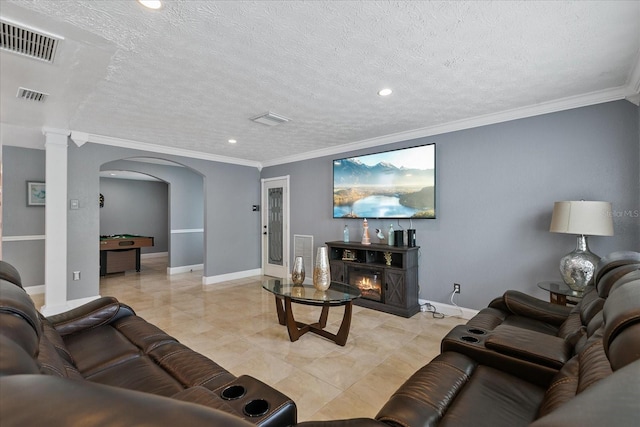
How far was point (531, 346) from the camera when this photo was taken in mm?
1574

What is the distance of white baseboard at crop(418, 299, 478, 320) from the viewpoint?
147 inches

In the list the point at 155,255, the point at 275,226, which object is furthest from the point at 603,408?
the point at 155,255

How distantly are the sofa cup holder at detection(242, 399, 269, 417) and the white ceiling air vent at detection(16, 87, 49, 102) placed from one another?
3.44 meters

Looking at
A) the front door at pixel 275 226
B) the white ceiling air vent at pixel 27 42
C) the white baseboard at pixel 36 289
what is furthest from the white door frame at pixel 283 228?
the white ceiling air vent at pixel 27 42

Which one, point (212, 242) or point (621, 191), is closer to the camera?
point (621, 191)

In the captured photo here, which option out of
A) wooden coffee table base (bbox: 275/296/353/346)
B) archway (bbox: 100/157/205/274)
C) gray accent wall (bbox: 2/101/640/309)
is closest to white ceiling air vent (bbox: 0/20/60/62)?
gray accent wall (bbox: 2/101/640/309)

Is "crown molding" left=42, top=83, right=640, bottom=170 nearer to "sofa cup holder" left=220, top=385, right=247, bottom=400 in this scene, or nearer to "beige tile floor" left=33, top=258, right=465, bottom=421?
"beige tile floor" left=33, top=258, right=465, bottom=421

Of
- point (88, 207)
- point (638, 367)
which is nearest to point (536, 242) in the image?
point (638, 367)

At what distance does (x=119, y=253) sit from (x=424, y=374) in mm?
7134

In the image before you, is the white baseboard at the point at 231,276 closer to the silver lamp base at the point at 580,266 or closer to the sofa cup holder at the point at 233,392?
the sofa cup holder at the point at 233,392

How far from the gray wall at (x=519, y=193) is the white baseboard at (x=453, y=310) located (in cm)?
6

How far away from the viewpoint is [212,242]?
579cm

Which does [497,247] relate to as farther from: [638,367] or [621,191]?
[638,367]

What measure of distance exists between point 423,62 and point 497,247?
7.66 ft
